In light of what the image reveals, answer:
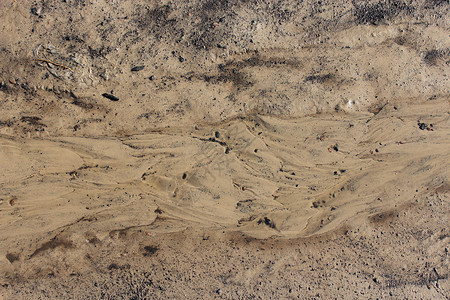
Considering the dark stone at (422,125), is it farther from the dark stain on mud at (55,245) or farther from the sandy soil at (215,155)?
the dark stain on mud at (55,245)

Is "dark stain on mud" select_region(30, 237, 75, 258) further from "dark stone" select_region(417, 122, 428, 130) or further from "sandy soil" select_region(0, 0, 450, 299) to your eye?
"dark stone" select_region(417, 122, 428, 130)

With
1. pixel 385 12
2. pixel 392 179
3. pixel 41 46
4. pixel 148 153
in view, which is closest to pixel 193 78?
pixel 148 153

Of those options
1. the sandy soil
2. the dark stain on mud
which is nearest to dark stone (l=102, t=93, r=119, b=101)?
the sandy soil

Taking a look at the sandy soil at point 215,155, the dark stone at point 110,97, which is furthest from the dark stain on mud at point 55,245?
the dark stone at point 110,97

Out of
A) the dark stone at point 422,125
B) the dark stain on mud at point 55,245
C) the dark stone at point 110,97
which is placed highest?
the dark stone at point 110,97

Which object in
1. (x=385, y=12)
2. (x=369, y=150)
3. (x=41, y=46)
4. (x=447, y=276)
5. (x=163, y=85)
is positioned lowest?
(x=447, y=276)

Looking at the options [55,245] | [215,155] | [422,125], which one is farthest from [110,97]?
[422,125]

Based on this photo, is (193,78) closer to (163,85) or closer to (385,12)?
(163,85)

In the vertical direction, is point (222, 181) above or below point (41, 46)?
below
